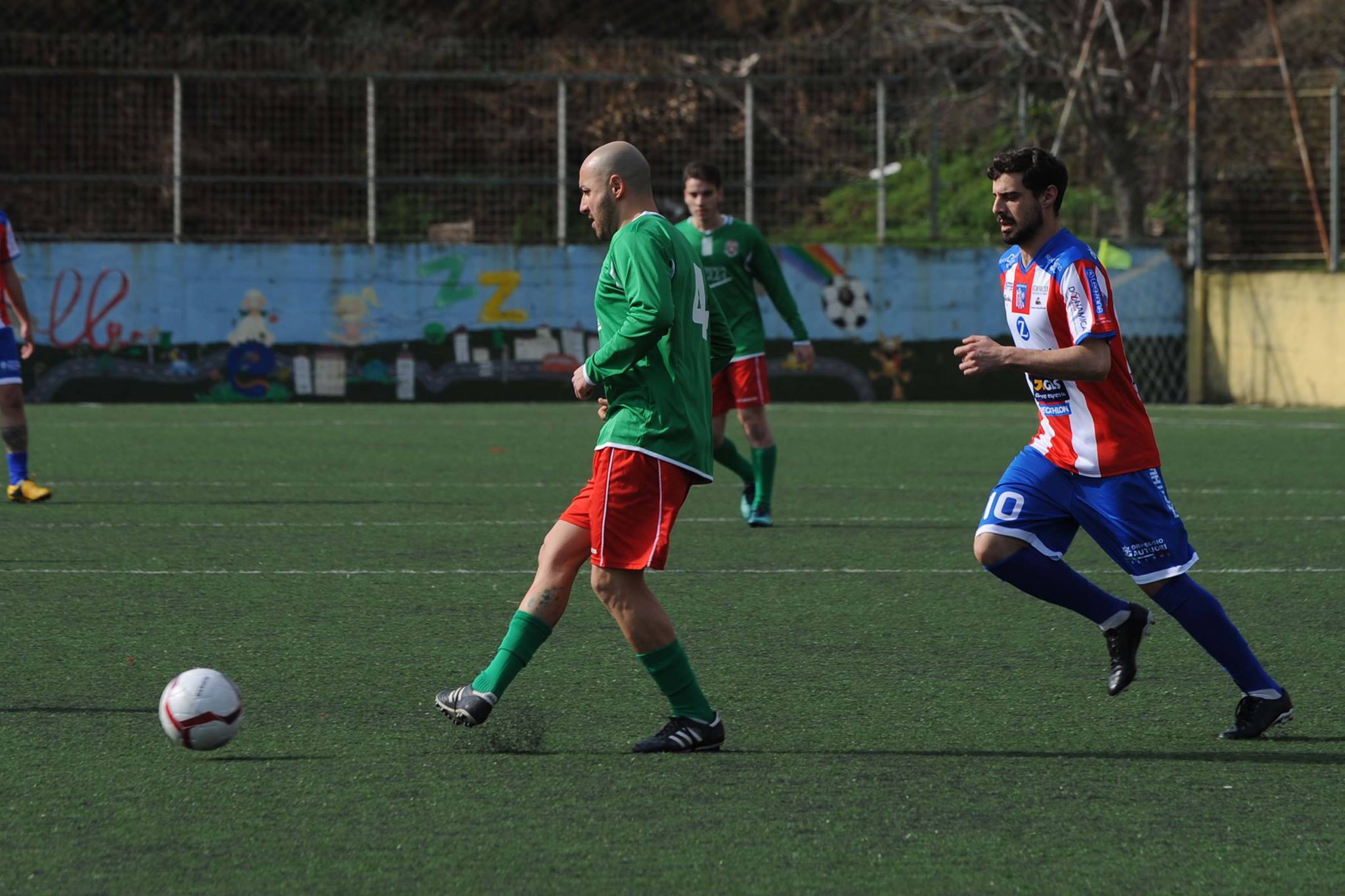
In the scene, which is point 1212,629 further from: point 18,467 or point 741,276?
point 18,467

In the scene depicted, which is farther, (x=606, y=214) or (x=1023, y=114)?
(x=1023, y=114)

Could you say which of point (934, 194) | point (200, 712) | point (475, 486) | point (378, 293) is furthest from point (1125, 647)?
point (934, 194)

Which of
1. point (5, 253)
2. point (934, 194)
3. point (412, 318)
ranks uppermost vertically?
point (934, 194)

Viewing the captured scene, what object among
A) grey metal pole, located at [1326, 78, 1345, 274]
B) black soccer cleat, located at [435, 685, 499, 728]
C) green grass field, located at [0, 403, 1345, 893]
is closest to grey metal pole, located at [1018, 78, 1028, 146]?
grey metal pole, located at [1326, 78, 1345, 274]

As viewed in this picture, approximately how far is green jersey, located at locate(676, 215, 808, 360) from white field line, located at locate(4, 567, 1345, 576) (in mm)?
2075

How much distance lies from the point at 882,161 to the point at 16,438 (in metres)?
13.7

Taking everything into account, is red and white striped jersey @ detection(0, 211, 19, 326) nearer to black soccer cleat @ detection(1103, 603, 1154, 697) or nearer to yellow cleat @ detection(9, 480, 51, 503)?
yellow cleat @ detection(9, 480, 51, 503)

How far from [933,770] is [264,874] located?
1817mm

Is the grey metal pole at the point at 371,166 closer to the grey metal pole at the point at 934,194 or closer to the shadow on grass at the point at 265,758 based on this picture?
the grey metal pole at the point at 934,194

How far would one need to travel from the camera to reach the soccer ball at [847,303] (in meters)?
22.6

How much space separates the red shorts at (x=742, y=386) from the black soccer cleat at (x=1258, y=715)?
538 cm

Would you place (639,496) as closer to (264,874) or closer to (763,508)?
(264,874)

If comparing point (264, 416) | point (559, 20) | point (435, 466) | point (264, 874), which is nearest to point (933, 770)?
point (264, 874)

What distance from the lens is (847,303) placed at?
2262cm
